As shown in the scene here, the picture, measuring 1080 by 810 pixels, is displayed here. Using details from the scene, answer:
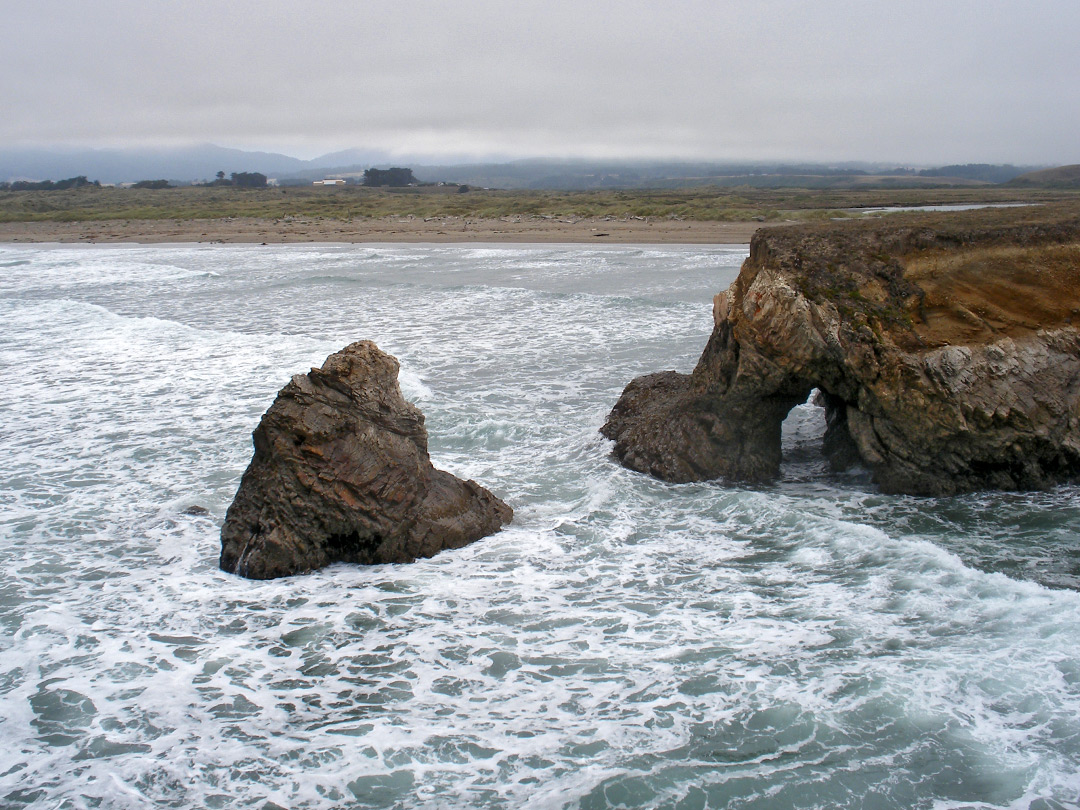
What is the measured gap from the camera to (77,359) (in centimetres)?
1441

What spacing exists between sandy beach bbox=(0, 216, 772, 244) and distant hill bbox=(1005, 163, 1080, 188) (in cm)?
4065

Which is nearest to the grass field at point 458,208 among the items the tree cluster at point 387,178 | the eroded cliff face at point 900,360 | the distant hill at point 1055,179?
the distant hill at point 1055,179

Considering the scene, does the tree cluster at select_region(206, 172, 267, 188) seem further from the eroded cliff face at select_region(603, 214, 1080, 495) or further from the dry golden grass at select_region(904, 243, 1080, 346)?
the dry golden grass at select_region(904, 243, 1080, 346)

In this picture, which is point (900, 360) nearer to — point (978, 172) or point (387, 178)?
point (387, 178)

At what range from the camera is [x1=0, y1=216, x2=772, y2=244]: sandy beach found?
35719 millimetres

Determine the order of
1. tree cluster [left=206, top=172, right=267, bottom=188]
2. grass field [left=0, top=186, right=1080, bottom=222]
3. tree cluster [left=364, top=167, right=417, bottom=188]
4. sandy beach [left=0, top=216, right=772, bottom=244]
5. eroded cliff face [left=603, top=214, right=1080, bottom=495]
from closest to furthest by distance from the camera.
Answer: eroded cliff face [left=603, top=214, right=1080, bottom=495] → sandy beach [left=0, top=216, right=772, bottom=244] → grass field [left=0, top=186, right=1080, bottom=222] → tree cluster [left=206, top=172, right=267, bottom=188] → tree cluster [left=364, top=167, right=417, bottom=188]

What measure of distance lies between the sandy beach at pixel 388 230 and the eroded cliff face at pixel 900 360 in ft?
80.4

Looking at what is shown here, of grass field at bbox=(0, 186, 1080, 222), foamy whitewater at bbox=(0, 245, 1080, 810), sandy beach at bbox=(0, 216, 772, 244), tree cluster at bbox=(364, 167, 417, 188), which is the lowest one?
foamy whitewater at bbox=(0, 245, 1080, 810)

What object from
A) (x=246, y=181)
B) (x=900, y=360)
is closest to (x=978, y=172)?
(x=246, y=181)

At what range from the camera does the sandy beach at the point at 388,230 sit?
117 feet

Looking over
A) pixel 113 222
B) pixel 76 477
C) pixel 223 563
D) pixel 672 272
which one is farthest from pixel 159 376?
pixel 113 222

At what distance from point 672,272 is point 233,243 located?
22852 mm

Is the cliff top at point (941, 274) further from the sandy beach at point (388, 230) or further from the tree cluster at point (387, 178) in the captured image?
the tree cluster at point (387, 178)

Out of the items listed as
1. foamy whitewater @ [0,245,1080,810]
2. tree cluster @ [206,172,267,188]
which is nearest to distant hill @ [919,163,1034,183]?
tree cluster @ [206,172,267,188]
